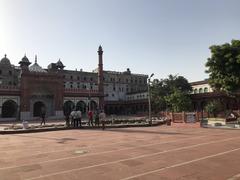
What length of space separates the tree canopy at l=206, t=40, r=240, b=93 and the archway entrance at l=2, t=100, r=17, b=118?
38.0 meters

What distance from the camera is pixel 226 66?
26.3 meters

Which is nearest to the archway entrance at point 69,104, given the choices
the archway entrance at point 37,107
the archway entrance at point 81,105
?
the archway entrance at point 81,105

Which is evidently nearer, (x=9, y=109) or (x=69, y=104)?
(x=9, y=109)

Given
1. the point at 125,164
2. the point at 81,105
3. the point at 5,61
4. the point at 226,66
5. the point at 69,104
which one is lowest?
the point at 125,164

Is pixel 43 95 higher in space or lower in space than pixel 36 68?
lower

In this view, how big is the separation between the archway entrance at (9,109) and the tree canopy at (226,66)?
38.0 metres

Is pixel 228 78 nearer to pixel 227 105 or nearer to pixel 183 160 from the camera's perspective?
pixel 183 160

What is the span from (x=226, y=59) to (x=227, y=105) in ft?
74.0

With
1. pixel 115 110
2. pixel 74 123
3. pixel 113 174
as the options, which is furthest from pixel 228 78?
pixel 115 110

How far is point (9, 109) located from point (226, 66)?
41201mm

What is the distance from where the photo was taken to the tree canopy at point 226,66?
25697 millimetres

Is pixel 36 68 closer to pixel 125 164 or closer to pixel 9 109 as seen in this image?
pixel 9 109

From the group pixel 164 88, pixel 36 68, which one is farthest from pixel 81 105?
pixel 164 88

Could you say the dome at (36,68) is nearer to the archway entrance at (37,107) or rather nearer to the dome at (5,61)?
the archway entrance at (37,107)
